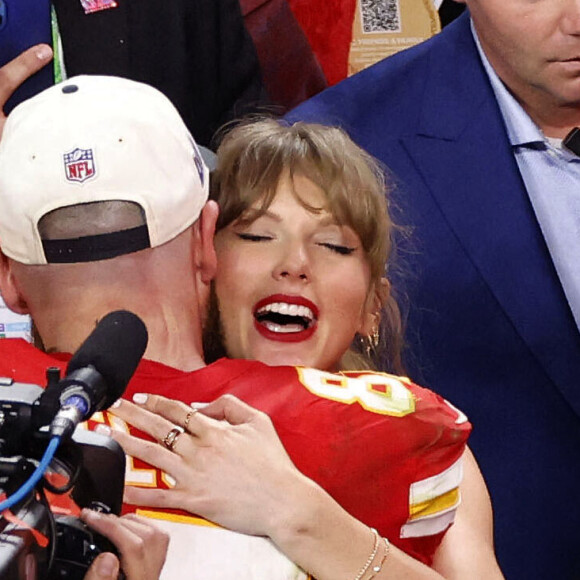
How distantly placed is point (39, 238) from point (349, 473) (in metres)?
0.42

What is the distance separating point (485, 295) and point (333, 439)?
0.81 m

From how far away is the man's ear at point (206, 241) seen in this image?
1.58 metres

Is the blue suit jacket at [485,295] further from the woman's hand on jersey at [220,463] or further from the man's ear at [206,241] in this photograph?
the woman's hand on jersey at [220,463]

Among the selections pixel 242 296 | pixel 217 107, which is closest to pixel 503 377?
pixel 242 296

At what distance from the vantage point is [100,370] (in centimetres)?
102

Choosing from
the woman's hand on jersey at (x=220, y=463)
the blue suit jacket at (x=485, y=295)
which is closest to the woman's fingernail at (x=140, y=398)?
the woman's hand on jersey at (x=220, y=463)

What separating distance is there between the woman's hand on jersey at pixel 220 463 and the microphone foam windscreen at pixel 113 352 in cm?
32

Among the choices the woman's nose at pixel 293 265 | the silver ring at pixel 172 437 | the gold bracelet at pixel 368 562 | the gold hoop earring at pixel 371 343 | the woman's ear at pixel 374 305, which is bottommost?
the gold hoop earring at pixel 371 343

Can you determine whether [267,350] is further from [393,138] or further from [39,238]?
[393,138]

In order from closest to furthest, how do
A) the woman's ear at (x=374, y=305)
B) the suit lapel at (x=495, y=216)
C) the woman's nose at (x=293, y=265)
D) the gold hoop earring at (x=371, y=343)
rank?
the woman's nose at (x=293, y=265), the woman's ear at (x=374, y=305), the gold hoop earring at (x=371, y=343), the suit lapel at (x=495, y=216)

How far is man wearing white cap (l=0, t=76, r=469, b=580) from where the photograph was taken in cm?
139

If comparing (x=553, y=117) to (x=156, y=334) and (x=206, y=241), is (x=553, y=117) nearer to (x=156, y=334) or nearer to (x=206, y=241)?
(x=206, y=241)

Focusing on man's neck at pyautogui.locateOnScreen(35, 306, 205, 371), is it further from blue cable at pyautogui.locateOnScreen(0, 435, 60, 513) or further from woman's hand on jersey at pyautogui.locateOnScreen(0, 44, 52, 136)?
woman's hand on jersey at pyautogui.locateOnScreen(0, 44, 52, 136)

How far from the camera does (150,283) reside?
1466mm
